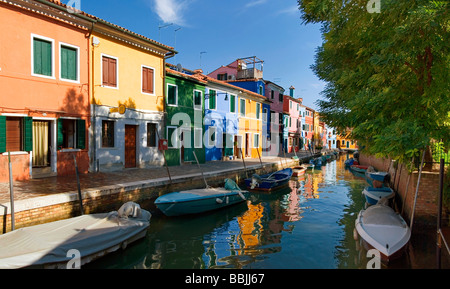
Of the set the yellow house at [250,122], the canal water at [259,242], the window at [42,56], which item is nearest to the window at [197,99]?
the yellow house at [250,122]

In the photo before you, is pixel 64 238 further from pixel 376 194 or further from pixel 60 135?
pixel 376 194

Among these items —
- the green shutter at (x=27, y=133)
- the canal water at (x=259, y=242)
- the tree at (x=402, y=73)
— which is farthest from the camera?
the green shutter at (x=27, y=133)

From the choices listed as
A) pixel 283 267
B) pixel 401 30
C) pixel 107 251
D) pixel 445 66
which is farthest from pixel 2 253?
pixel 445 66

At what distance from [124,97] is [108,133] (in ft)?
6.70

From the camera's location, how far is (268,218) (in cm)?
1034

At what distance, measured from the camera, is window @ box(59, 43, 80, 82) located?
11195 mm

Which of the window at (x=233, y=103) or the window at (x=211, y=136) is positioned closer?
A: the window at (x=211, y=136)

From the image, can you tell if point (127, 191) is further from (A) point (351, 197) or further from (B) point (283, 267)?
(A) point (351, 197)

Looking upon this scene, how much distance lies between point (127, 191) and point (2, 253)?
15.9ft

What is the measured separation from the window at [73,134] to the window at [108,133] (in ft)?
4.13

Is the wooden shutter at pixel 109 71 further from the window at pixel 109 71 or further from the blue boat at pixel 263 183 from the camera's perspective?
the blue boat at pixel 263 183

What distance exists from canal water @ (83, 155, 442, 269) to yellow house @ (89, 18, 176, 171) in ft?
17.7

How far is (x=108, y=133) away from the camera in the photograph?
1334 centimetres

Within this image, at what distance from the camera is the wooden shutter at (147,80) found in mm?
14938
